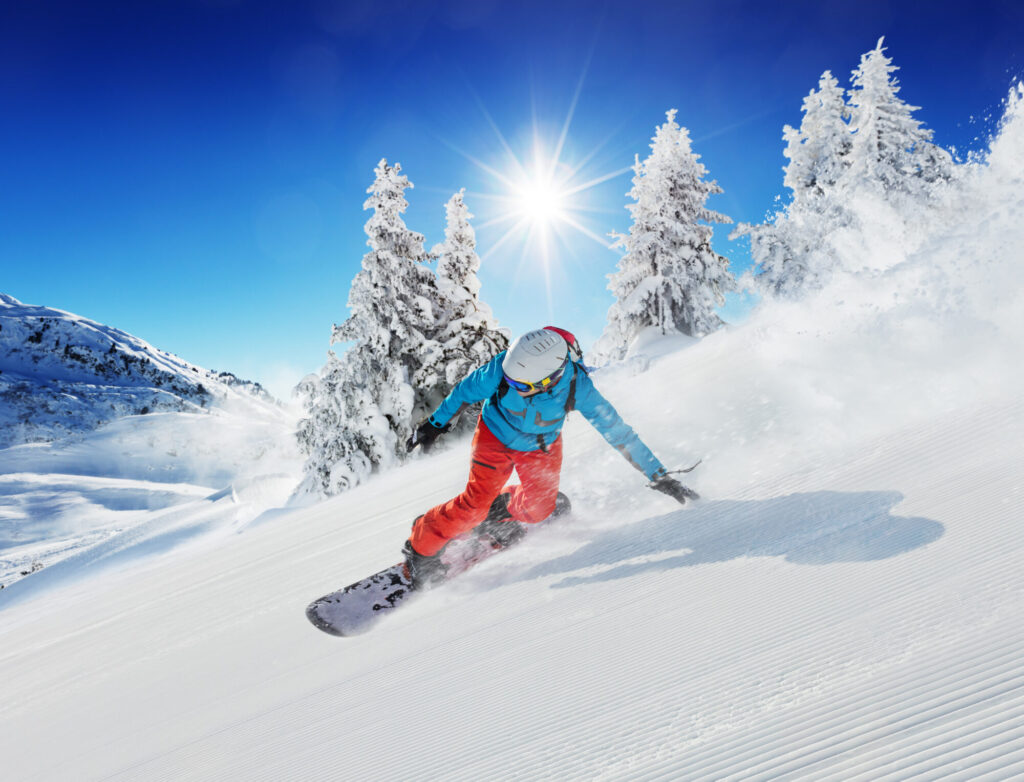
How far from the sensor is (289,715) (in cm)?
271

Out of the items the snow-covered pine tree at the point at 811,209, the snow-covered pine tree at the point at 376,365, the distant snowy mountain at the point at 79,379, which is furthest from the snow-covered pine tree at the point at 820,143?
the distant snowy mountain at the point at 79,379

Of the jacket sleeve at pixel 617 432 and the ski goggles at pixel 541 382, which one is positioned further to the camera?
the jacket sleeve at pixel 617 432

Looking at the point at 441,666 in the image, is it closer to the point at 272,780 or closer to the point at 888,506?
A: the point at 272,780

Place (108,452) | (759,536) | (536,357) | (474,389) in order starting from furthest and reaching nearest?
1. (108,452)
2. (474,389)
3. (536,357)
4. (759,536)

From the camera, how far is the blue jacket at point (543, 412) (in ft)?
12.7

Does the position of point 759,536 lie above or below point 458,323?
below

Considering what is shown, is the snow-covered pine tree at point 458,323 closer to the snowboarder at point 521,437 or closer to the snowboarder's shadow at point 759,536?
the snowboarder at point 521,437

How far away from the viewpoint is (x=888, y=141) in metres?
18.9

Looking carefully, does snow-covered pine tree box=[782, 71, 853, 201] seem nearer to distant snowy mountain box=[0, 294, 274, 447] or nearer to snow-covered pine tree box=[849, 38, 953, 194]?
snow-covered pine tree box=[849, 38, 953, 194]

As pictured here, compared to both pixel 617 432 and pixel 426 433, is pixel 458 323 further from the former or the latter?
pixel 617 432

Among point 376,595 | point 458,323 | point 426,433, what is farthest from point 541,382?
point 458,323

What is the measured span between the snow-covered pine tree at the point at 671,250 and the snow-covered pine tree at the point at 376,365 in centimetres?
921

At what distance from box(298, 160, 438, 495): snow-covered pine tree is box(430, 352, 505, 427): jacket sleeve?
35.0ft

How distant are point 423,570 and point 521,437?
1.31 m
